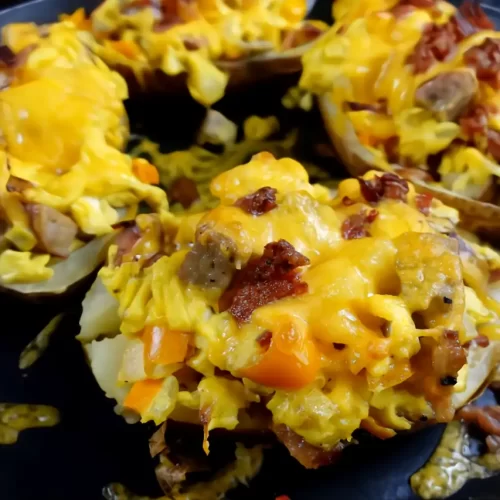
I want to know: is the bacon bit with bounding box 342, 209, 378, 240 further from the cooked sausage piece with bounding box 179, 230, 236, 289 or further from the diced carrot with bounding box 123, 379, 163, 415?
the diced carrot with bounding box 123, 379, 163, 415

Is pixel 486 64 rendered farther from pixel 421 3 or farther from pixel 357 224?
pixel 357 224

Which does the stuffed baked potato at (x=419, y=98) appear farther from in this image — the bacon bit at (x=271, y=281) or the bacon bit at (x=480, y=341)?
the bacon bit at (x=271, y=281)

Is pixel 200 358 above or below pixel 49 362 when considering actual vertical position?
above

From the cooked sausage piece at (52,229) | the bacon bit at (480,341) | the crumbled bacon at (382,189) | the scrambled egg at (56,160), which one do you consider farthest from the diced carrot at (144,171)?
the bacon bit at (480,341)

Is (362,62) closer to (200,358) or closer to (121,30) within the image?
(121,30)

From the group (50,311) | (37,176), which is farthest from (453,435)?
(37,176)

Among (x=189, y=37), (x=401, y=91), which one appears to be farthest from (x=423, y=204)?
(x=189, y=37)
